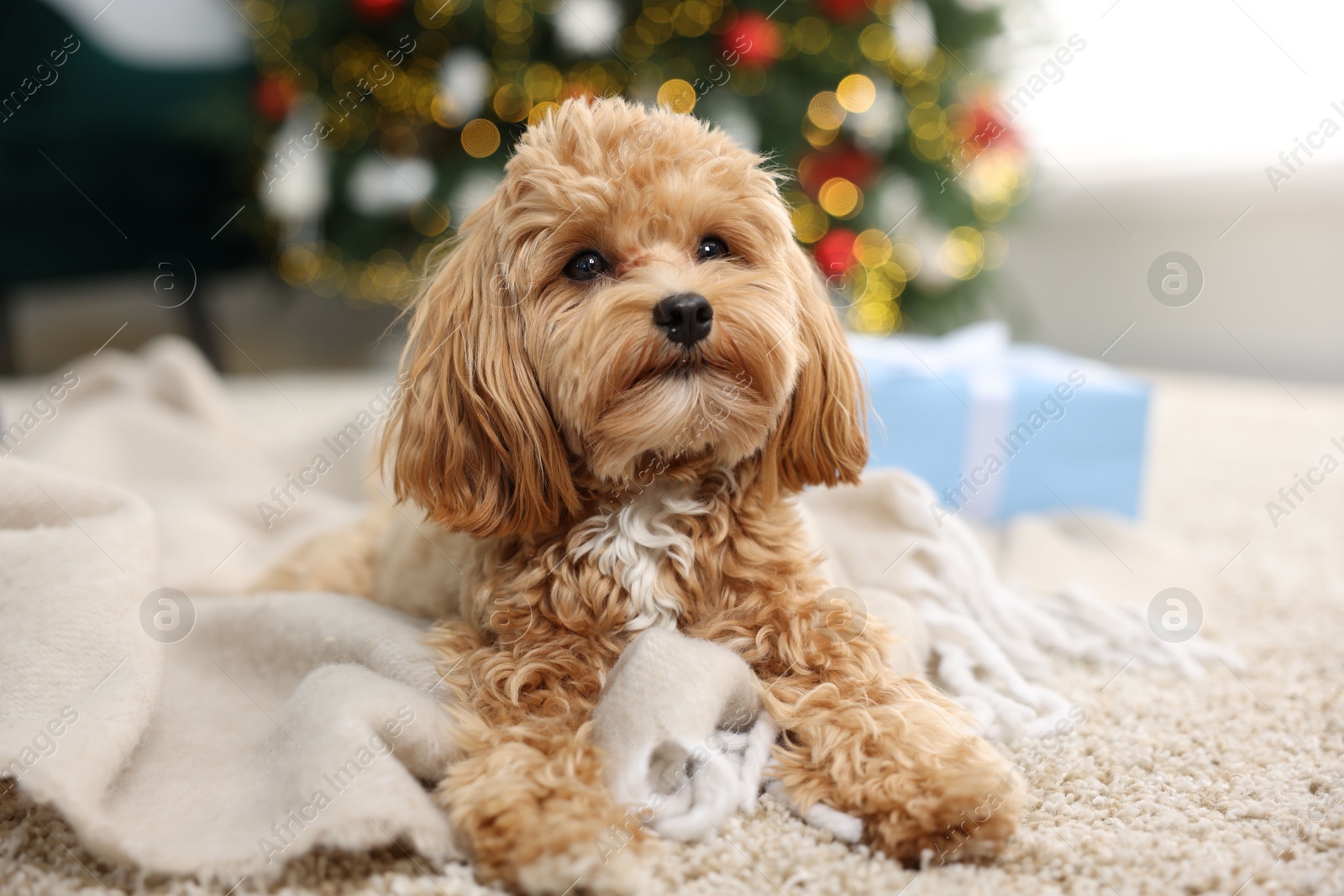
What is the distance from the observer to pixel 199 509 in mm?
2443

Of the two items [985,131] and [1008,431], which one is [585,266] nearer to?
[1008,431]

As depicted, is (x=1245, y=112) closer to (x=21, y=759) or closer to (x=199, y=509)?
(x=199, y=509)

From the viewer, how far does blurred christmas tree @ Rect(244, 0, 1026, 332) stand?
366 centimetres

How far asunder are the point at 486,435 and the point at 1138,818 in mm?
1041

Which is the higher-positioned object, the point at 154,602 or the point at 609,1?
the point at 609,1

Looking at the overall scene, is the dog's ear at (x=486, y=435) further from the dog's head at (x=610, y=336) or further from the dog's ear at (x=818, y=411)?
the dog's ear at (x=818, y=411)

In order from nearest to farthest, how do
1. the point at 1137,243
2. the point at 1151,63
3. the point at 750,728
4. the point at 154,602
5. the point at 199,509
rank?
1. the point at 750,728
2. the point at 154,602
3. the point at 199,509
4. the point at 1151,63
5. the point at 1137,243

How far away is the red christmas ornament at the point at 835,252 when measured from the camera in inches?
149

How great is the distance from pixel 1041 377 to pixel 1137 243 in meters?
3.79

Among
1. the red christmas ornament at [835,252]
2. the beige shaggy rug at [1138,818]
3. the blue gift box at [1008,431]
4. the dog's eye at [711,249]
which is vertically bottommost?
the beige shaggy rug at [1138,818]

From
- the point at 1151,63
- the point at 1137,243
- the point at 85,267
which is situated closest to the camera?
the point at 85,267

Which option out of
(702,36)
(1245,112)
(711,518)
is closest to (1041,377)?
(711,518)
